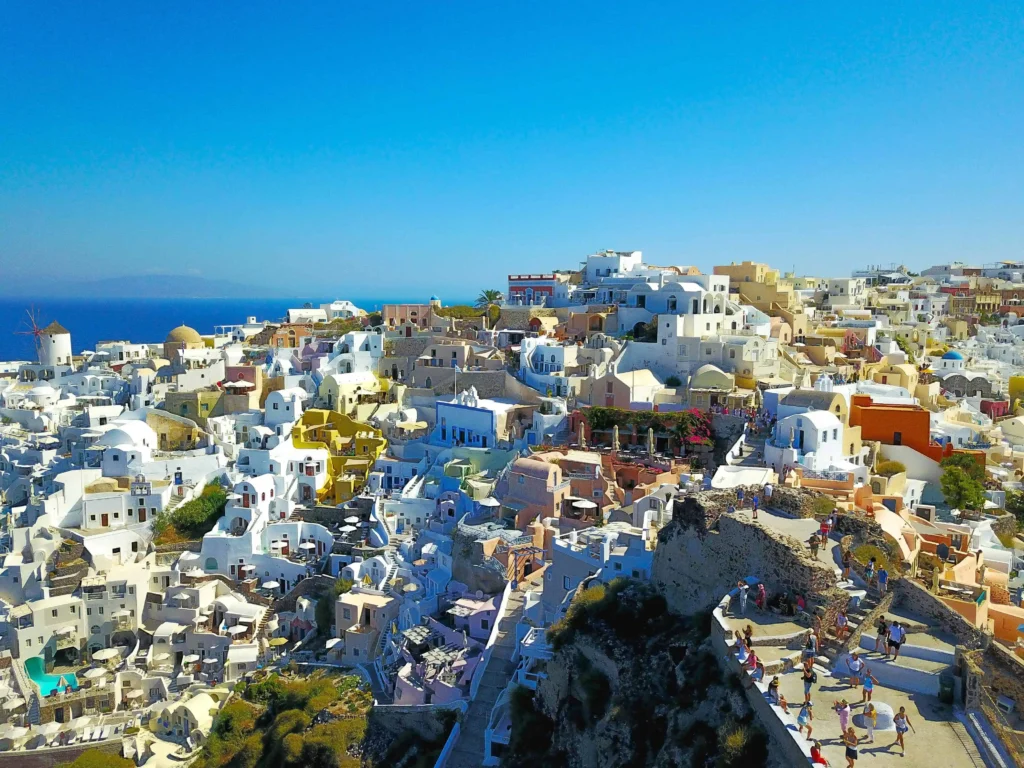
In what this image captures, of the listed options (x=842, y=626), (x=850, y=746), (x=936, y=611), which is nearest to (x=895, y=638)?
(x=842, y=626)

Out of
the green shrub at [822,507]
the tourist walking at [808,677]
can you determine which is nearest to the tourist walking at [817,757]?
the tourist walking at [808,677]

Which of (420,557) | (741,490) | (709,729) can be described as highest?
(741,490)

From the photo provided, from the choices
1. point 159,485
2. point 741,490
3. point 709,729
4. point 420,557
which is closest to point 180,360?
point 159,485

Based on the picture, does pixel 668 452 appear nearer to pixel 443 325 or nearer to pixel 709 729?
pixel 709 729

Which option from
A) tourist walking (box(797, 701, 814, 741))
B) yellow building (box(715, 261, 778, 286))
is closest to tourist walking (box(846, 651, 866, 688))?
tourist walking (box(797, 701, 814, 741))

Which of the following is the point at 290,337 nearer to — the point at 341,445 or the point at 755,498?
the point at 341,445

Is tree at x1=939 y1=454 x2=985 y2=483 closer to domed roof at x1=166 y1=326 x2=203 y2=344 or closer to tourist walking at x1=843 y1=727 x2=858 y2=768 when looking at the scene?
tourist walking at x1=843 y1=727 x2=858 y2=768
